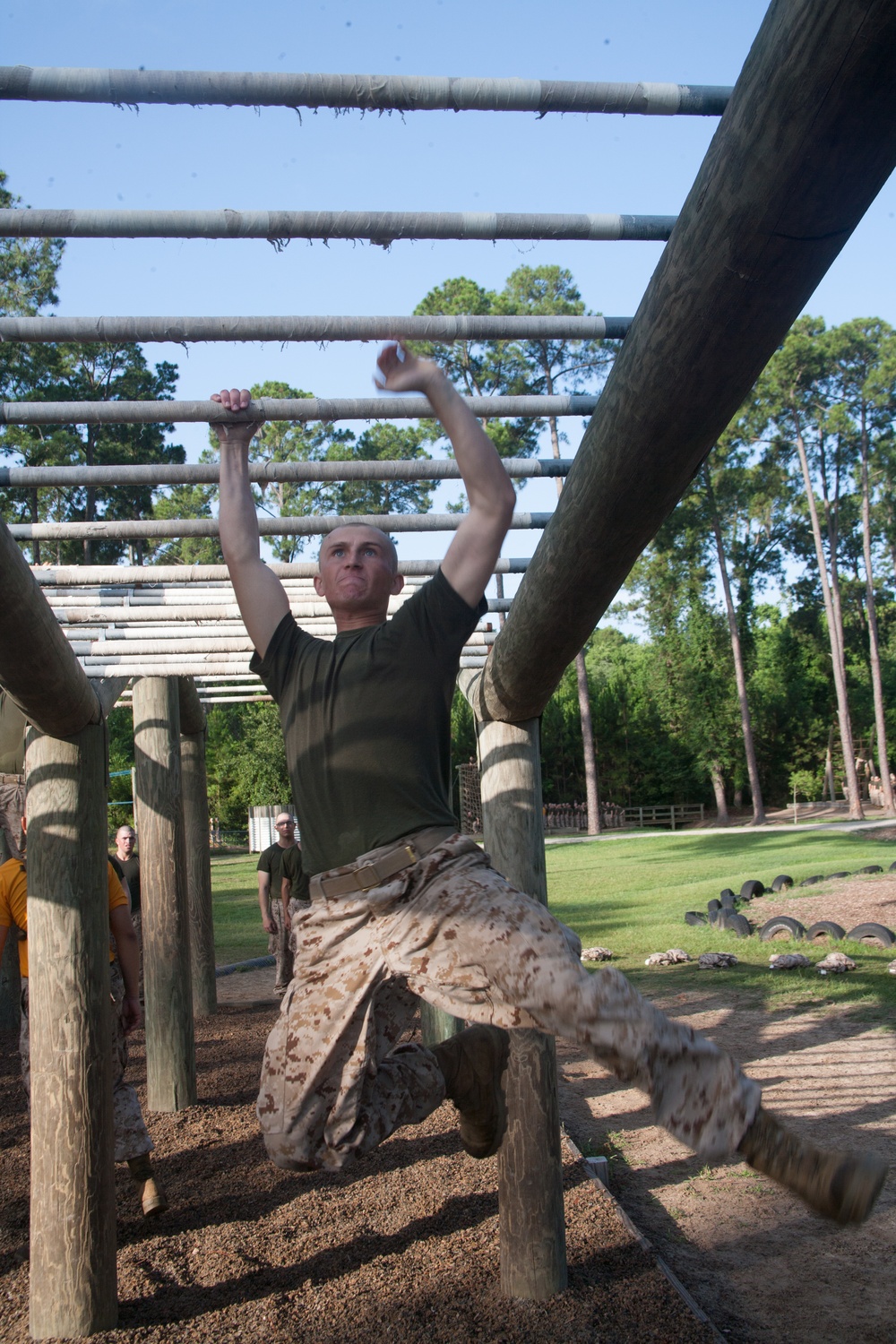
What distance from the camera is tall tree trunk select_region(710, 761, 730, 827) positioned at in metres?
43.0

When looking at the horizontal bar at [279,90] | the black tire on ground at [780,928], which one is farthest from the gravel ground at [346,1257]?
the black tire on ground at [780,928]

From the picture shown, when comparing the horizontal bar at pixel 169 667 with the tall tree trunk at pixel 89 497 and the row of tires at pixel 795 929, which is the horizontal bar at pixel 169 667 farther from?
the tall tree trunk at pixel 89 497

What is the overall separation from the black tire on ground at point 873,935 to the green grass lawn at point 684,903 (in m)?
0.25

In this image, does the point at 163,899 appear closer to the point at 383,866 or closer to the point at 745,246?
the point at 383,866

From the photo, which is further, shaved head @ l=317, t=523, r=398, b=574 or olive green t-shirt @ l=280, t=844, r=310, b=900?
olive green t-shirt @ l=280, t=844, r=310, b=900

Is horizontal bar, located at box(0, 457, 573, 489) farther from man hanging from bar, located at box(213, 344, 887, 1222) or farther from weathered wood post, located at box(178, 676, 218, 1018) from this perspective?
weathered wood post, located at box(178, 676, 218, 1018)

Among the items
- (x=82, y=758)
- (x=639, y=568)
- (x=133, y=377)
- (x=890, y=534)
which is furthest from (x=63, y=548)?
(x=82, y=758)

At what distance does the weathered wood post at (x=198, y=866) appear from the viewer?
9.41m

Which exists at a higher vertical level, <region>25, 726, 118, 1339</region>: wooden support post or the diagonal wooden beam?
the diagonal wooden beam

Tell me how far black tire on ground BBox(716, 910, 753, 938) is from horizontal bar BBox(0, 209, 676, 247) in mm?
11274

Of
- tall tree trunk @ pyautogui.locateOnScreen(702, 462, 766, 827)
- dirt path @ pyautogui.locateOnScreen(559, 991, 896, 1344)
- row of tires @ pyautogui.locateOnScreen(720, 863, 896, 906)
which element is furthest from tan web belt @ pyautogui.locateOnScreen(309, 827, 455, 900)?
tall tree trunk @ pyautogui.locateOnScreen(702, 462, 766, 827)

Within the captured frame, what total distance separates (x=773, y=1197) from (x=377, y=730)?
3911 millimetres

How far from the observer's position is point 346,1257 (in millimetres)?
4480

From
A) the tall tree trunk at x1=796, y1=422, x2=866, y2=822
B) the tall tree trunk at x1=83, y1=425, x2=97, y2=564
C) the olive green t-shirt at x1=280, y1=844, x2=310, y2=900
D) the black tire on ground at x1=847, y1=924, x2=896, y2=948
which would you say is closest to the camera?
the olive green t-shirt at x1=280, y1=844, x2=310, y2=900
